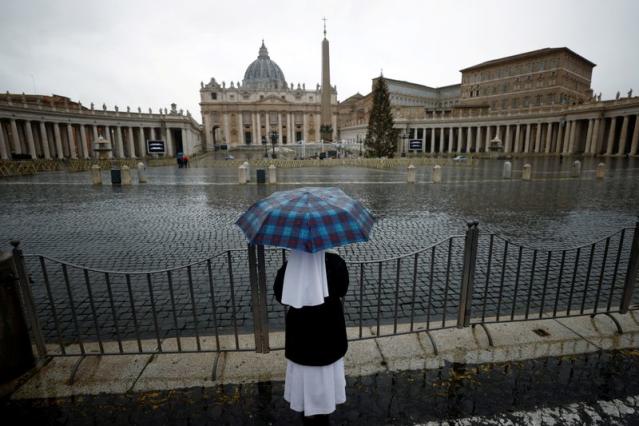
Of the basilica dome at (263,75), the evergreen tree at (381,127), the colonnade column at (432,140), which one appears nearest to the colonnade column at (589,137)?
the colonnade column at (432,140)

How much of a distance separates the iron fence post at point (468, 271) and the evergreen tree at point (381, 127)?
40.0 m

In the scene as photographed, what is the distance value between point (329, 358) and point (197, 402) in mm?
1369

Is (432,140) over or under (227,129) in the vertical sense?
under

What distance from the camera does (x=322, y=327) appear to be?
2.39m

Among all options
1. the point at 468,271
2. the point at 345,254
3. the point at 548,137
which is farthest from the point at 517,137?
the point at 468,271

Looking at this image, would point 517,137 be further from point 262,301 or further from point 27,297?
point 27,297

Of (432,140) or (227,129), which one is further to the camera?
(227,129)

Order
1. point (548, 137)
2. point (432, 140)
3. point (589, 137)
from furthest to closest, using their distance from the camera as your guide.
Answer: point (432, 140) → point (548, 137) → point (589, 137)

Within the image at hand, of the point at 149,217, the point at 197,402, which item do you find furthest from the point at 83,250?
the point at 197,402

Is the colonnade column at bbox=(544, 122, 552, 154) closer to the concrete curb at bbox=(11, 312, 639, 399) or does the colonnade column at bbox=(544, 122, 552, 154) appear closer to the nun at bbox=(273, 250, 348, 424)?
the concrete curb at bbox=(11, 312, 639, 399)

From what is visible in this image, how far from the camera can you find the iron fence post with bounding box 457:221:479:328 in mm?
3580

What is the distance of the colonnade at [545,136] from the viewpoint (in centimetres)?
4519

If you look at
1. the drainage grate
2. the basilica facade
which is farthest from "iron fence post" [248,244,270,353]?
the basilica facade

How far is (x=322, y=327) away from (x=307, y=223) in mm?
787
